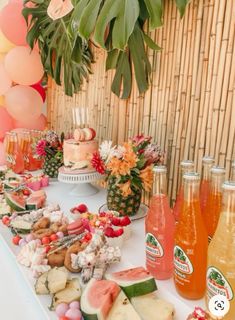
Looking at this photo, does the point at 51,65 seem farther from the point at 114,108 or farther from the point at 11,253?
the point at 11,253

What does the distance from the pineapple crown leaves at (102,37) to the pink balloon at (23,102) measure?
0.63 ft

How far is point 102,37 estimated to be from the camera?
112 centimetres

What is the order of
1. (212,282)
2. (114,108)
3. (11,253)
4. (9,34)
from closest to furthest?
(212,282), (11,253), (114,108), (9,34)

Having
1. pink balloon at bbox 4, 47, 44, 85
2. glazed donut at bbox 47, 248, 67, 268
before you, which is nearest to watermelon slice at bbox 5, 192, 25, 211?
glazed donut at bbox 47, 248, 67, 268

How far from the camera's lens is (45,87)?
250cm

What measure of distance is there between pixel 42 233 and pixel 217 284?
0.63m

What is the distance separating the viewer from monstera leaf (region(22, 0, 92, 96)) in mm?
1857

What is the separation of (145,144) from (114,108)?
0.55 metres

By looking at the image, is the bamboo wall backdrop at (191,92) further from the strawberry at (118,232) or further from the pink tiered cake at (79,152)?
the strawberry at (118,232)

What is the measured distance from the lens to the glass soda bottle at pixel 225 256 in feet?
2.10

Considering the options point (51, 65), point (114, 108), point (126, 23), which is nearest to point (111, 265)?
point (126, 23)

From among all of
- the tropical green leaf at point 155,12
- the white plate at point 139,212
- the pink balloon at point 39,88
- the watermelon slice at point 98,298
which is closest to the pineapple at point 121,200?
the white plate at point 139,212

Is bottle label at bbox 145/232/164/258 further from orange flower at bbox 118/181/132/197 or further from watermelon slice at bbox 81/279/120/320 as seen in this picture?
orange flower at bbox 118/181/132/197

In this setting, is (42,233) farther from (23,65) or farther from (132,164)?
(23,65)
